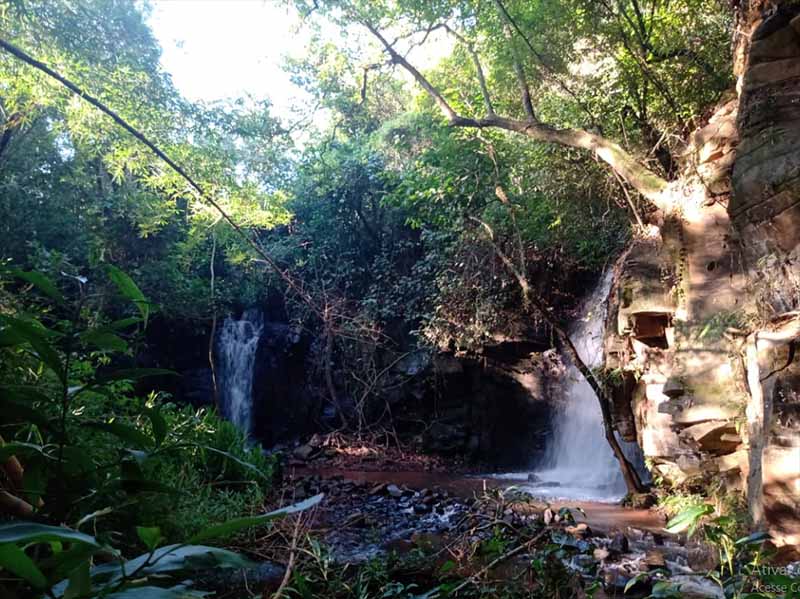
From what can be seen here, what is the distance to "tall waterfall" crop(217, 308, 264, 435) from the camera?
11.9m

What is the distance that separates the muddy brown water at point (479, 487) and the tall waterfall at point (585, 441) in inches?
29.7

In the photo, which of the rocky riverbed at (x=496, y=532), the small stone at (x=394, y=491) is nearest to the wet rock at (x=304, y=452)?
the rocky riverbed at (x=496, y=532)

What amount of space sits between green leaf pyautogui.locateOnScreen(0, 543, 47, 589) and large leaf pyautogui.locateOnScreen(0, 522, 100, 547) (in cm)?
2

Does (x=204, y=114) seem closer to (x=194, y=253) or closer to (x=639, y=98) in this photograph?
(x=194, y=253)

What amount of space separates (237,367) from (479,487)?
6.78 meters

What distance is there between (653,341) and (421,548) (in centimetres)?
359

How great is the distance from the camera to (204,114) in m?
8.72

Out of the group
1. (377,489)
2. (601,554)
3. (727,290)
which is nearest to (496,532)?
(601,554)

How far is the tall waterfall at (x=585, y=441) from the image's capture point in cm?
770

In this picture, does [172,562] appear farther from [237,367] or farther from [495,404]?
[237,367]

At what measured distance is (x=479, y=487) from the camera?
7.70 metres

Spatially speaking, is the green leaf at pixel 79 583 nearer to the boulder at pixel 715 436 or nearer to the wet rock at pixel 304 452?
the boulder at pixel 715 436

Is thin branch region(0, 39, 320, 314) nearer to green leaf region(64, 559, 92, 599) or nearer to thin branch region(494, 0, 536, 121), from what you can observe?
green leaf region(64, 559, 92, 599)

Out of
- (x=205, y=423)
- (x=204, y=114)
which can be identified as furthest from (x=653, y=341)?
(x=204, y=114)
